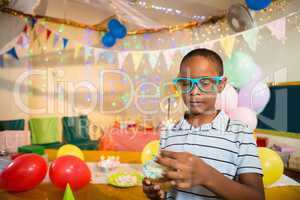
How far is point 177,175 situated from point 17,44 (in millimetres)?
3890

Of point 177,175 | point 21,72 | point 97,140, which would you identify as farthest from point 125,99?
point 177,175

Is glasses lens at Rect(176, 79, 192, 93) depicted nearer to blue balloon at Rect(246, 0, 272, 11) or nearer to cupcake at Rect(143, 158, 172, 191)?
cupcake at Rect(143, 158, 172, 191)

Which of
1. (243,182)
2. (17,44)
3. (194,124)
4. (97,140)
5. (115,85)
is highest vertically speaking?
(17,44)

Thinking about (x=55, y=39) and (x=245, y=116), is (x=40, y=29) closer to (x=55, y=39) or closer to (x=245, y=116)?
(x=55, y=39)

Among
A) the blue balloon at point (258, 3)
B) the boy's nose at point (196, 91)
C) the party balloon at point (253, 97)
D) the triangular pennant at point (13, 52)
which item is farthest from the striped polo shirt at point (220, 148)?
the triangular pennant at point (13, 52)

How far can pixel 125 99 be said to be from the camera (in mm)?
5031

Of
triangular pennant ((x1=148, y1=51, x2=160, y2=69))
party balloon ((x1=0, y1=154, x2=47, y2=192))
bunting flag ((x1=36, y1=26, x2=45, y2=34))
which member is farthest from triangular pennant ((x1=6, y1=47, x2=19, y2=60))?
party balloon ((x1=0, y1=154, x2=47, y2=192))

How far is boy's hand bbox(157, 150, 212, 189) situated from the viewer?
1.75ft

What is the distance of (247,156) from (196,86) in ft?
0.75

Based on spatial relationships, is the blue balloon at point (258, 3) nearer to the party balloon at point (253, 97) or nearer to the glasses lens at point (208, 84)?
the party balloon at point (253, 97)

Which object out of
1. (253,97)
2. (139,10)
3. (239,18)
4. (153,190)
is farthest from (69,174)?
(239,18)

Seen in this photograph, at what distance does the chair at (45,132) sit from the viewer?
383cm

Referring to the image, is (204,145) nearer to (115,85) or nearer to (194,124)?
(194,124)

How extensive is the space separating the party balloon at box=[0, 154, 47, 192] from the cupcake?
3.42ft
